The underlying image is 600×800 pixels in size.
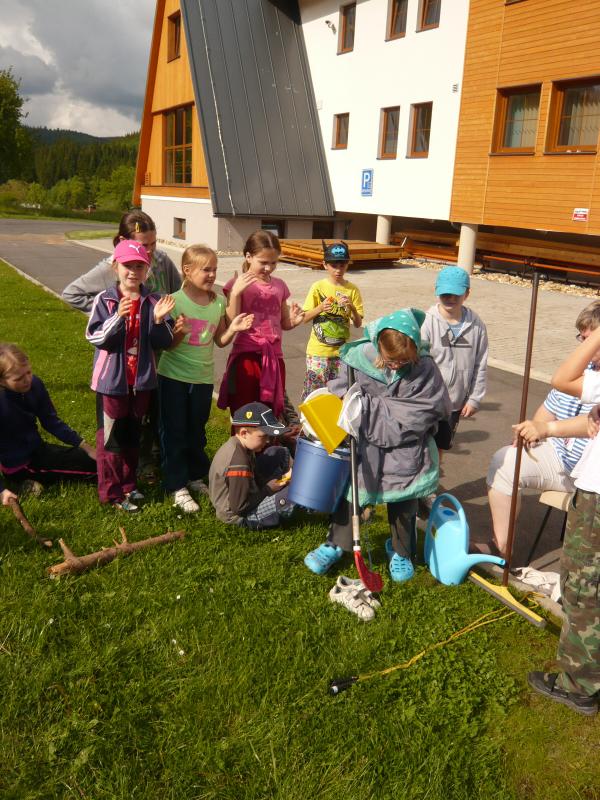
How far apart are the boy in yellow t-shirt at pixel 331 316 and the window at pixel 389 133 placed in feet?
56.3

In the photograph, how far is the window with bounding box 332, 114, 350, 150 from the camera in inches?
923

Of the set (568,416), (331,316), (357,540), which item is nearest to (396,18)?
(331,316)

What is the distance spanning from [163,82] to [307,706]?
27.7 metres

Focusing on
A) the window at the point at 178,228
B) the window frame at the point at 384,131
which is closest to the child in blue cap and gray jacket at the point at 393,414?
the window frame at the point at 384,131

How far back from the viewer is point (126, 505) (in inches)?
179

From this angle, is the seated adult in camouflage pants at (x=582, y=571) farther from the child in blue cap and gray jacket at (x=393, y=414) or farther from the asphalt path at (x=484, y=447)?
the asphalt path at (x=484, y=447)

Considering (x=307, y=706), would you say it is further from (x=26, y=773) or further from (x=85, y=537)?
(x=85, y=537)

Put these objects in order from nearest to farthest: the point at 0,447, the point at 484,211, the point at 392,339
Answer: the point at 392,339 < the point at 0,447 < the point at 484,211

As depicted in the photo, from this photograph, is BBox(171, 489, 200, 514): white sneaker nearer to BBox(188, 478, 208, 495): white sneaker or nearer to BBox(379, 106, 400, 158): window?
BBox(188, 478, 208, 495): white sneaker

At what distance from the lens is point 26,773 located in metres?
2.52

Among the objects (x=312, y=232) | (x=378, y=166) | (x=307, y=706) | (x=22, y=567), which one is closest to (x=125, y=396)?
(x=22, y=567)

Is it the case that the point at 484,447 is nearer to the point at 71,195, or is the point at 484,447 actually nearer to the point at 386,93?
the point at 386,93

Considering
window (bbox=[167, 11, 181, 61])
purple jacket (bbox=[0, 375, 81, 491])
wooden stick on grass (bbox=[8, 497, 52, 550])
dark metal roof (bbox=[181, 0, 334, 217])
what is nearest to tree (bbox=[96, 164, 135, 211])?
window (bbox=[167, 11, 181, 61])

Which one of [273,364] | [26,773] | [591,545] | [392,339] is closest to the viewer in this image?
[26,773]
